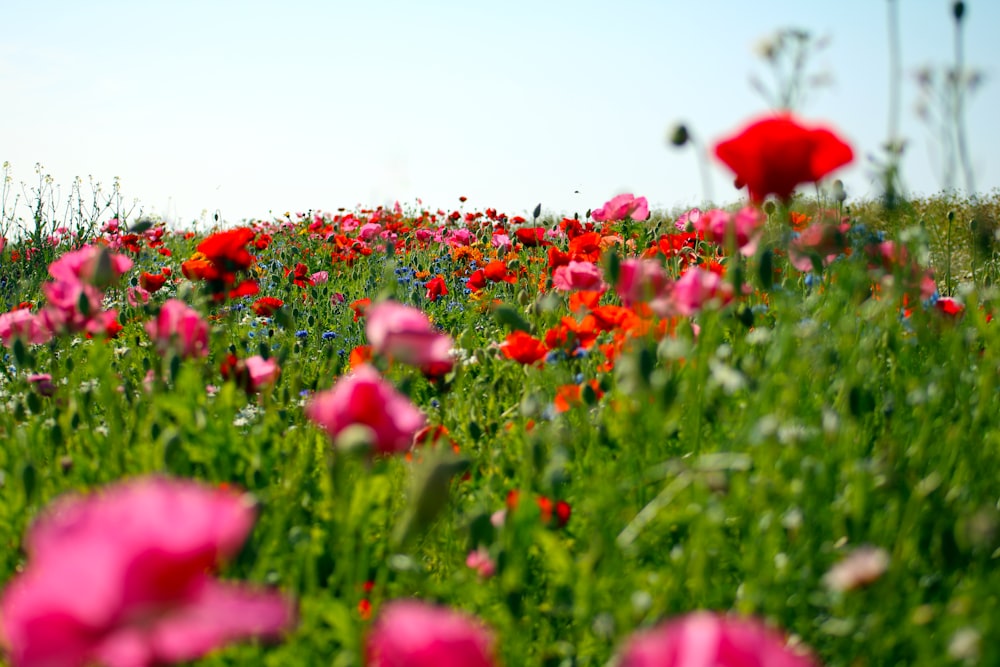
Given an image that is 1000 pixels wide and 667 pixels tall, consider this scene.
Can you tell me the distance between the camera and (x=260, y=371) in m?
1.98

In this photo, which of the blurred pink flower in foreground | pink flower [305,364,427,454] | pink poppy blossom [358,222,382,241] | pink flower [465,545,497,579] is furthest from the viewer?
pink poppy blossom [358,222,382,241]

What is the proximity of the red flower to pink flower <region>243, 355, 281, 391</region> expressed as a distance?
1045 mm

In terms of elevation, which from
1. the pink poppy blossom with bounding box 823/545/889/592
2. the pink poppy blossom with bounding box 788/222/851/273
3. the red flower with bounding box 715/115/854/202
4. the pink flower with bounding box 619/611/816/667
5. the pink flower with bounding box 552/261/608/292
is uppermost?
the red flower with bounding box 715/115/854/202

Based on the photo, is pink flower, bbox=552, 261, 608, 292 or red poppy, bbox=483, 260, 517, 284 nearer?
pink flower, bbox=552, 261, 608, 292

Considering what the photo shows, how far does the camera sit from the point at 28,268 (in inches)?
255

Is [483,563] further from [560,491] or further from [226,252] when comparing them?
[226,252]

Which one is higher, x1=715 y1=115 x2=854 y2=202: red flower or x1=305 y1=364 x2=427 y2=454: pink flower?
x1=715 y1=115 x2=854 y2=202: red flower

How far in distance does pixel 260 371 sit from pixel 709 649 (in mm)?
1390

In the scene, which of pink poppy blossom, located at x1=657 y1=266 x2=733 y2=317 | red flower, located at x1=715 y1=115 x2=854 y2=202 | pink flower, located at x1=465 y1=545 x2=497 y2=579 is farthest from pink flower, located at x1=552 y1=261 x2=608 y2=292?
pink flower, located at x1=465 y1=545 x2=497 y2=579

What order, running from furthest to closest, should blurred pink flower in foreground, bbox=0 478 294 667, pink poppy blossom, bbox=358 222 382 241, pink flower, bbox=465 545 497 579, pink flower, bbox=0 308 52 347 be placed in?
pink poppy blossom, bbox=358 222 382 241
pink flower, bbox=0 308 52 347
pink flower, bbox=465 545 497 579
blurred pink flower in foreground, bbox=0 478 294 667

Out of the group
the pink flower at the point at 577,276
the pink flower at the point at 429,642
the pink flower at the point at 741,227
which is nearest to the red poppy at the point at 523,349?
the pink flower at the point at 577,276

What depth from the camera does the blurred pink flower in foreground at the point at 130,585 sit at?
2.39ft

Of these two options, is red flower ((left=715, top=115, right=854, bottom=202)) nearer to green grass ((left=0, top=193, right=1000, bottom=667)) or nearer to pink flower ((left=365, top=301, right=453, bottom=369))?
green grass ((left=0, top=193, right=1000, bottom=667))

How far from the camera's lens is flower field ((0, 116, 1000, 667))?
82 centimetres
